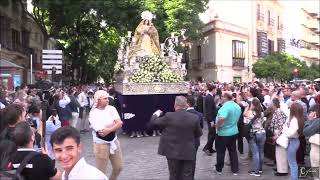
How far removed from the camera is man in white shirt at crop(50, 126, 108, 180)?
359cm

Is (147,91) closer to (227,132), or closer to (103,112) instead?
(227,132)

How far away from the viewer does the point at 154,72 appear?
55.7 ft

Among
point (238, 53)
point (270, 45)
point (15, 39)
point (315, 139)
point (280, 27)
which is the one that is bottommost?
point (315, 139)

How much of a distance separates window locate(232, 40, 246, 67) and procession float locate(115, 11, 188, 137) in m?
30.9

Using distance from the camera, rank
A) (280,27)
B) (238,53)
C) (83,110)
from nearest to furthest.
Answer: (83,110) → (238,53) → (280,27)

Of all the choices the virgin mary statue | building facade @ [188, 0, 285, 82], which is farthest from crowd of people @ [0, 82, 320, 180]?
building facade @ [188, 0, 285, 82]

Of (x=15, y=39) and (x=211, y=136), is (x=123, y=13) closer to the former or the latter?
(x=15, y=39)

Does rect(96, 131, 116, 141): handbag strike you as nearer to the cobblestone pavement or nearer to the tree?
the cobblestone pavement

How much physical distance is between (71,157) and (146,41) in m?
14.4

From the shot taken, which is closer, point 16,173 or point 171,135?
point 16,173

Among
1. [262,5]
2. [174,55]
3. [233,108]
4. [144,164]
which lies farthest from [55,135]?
[262,5]

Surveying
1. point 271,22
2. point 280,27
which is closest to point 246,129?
point 271,22

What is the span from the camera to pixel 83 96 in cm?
1934

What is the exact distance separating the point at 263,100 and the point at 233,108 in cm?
513
